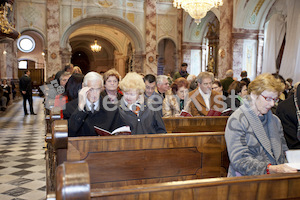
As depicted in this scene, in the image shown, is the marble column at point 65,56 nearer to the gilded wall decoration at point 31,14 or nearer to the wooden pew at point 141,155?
the gilded wall decoration at point 31,14

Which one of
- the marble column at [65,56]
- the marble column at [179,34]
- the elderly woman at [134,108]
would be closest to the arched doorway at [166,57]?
the marble column at [179,34]

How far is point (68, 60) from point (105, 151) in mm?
13243

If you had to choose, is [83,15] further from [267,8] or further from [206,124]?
[206,124]

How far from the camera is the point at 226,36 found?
38.2ft

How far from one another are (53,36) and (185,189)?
14.0 metres

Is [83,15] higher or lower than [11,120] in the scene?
higher

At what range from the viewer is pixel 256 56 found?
1198 centimetres

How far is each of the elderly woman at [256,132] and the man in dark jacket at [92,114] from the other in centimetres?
121

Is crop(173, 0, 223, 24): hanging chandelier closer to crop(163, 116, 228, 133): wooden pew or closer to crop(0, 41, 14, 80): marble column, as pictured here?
crop(163, 116, 228, 133): wooden pew

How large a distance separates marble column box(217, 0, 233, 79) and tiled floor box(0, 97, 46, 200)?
24.0 ft

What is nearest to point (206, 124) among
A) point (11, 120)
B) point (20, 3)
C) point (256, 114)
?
point (256, 114)

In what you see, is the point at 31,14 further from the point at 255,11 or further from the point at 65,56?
the point at 255,11

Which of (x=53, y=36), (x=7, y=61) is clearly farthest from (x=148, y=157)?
(x=7, y=61)

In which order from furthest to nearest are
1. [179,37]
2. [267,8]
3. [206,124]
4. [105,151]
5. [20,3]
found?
[179,37] < [20,3] < [267,8] < [206,124] < [105,151]
